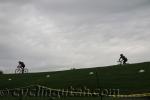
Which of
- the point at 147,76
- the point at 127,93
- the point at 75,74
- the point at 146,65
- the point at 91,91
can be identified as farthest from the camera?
the point at 75,74

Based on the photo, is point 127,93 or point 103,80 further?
point 103,80

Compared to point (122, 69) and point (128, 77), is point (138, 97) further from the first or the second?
point (122, 69)

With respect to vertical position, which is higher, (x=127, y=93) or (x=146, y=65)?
(x=146, y=65)

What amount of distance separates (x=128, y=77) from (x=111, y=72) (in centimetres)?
647

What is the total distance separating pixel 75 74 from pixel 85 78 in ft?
22.2

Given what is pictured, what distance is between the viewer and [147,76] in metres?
51.6

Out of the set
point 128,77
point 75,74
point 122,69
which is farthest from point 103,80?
point 75,74

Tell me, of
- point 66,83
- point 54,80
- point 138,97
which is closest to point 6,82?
point 54,80

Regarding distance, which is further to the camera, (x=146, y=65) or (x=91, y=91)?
(x=146, y=65)

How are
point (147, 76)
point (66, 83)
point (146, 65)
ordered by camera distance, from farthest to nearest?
point (146, 65), point (66, 83), point (147, 76)

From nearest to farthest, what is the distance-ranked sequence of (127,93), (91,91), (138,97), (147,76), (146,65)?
(138,97), (127,93), (91,91), (147,76), (146,65)

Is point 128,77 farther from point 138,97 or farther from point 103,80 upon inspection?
point 138,97

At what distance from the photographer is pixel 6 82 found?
218 feet

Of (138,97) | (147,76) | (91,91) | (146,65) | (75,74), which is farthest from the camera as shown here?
(75,74)
